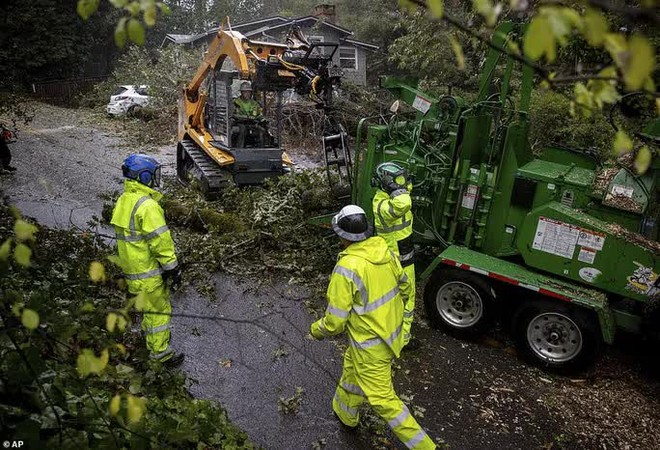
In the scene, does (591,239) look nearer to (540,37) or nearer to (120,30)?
→ (540,37)

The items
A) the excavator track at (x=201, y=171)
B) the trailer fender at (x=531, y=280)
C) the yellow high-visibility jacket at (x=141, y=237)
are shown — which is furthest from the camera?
the excavator track at (x=201, y=171)

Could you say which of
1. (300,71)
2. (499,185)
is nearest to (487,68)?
(499,185)

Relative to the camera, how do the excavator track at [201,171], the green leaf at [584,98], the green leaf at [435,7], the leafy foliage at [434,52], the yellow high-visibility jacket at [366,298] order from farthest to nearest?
the leafy foliage at [434,52] < the excavator track at [201,171] < the yellow high-visibility jacket at [366,298] < the green leaf at [584,98] < the green leaf at [435,7]

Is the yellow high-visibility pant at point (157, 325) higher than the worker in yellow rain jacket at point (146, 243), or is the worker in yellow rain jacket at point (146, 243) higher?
the worker in yellow rain jacket at point (146, 243)

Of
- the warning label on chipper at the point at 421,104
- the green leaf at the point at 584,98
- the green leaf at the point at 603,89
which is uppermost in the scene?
the green leaf at the point at 603,89

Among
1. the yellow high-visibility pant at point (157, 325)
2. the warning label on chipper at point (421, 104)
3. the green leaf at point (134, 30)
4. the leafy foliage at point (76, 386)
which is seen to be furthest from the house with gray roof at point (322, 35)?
the green leaf at point (134, 30)

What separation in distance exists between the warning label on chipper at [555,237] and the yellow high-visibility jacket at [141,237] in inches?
162

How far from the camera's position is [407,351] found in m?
5.64

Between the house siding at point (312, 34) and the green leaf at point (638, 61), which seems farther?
the house siding at point (312, 34)

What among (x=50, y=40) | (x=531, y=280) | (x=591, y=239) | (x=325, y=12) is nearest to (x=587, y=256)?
(x=591, y=239)

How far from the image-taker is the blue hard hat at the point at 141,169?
15.0 ft

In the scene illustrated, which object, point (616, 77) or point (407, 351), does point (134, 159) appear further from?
point (616, 77)

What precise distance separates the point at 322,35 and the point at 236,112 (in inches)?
724

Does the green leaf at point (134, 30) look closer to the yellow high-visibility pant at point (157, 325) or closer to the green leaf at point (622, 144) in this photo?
the green leaf at point (622, 144)
